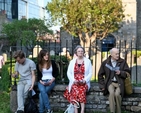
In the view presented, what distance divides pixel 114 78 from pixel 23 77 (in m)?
2.18

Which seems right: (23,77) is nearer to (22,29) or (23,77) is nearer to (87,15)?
(87,15)

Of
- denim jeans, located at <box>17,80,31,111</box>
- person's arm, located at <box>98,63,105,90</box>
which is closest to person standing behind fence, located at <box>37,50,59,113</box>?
Result: denim jeans, located at <box>17,80,31,111</box>

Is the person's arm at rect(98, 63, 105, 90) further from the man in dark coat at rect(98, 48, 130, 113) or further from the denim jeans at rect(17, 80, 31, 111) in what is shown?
the denim jeans at rect(17, 80, 31, 111)

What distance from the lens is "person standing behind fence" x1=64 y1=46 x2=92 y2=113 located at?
7812mm

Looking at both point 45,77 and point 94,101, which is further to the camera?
point 94,101

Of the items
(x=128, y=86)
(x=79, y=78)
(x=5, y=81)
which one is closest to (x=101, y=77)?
(x=79, y=78)

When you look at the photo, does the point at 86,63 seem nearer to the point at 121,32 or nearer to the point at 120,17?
the point at 120,17

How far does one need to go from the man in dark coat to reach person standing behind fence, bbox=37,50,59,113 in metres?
1.18

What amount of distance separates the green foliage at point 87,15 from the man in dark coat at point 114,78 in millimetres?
25269

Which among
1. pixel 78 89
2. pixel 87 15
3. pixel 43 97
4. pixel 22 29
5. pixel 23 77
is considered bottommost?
pixel 43 97

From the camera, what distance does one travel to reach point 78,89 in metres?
7.81

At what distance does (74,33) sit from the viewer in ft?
115

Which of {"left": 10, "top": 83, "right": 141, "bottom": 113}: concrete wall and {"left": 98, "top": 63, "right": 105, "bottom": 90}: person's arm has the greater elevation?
{"left": 98, "top": 63, "right": 105, "bottom": 90}: person's arm

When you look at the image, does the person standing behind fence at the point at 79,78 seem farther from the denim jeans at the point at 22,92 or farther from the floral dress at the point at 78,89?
the denim jeans at the point at 22,92
